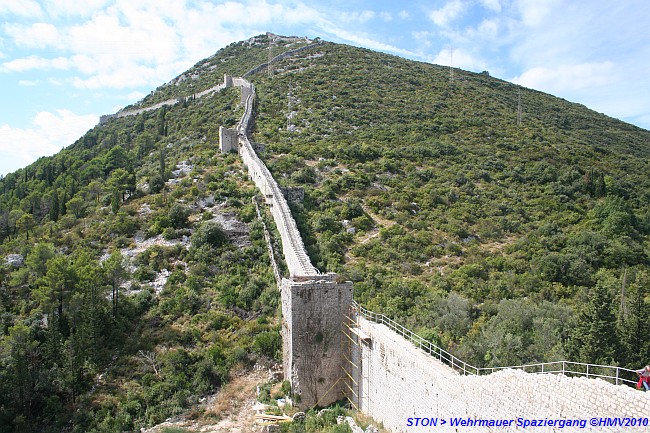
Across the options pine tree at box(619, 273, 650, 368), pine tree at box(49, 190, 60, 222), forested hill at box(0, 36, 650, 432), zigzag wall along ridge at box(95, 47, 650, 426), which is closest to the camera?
zigzag wall along ridge at box(95, 47, 650, 426)

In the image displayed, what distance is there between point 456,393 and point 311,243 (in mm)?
19015

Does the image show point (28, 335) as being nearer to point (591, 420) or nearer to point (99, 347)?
point (99, 347)

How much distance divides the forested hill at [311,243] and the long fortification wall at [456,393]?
3.03 meters

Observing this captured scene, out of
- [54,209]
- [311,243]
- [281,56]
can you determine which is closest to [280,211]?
[311,243]

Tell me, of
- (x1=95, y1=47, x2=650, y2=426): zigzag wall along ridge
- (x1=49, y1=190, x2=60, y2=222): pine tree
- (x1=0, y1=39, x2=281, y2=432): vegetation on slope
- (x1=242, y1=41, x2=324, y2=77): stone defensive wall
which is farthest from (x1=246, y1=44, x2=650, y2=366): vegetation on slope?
(x1=49, y1=190, x2=60, y2=222): pine tree

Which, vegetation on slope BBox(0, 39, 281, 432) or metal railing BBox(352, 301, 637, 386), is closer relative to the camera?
metal railing BBox(352, 301, 637, 386)

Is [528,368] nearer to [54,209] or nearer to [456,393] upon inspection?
[456,393]

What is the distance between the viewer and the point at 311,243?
27547 millimetres

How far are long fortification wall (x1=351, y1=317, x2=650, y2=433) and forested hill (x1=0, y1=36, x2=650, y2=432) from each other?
119 inches

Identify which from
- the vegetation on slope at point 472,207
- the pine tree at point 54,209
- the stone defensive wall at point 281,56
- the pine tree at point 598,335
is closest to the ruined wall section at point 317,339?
the vegetation on slope at point 472,207

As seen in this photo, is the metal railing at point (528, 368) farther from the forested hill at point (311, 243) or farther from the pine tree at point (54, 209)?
the pine tree at point (54, 209)

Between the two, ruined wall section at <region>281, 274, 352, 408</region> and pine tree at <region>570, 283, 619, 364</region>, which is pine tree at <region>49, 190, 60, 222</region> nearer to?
ruined wall section at <region>281, 274, 352, 408</region>

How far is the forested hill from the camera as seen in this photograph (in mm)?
16406

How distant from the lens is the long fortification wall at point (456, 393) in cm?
643
